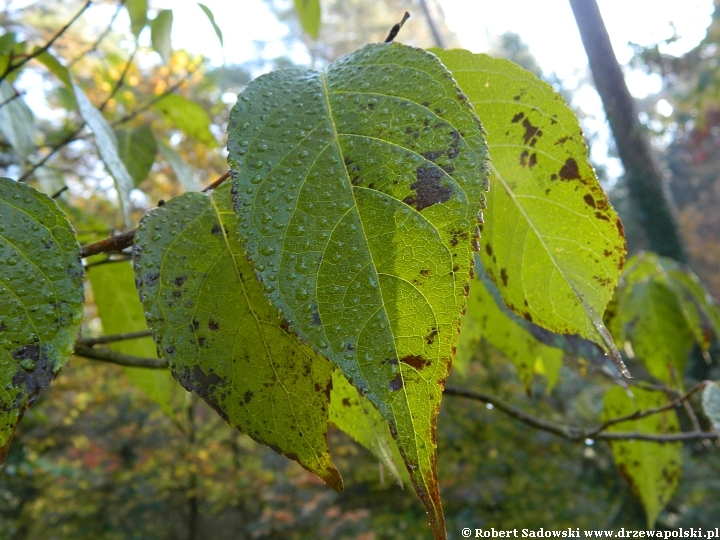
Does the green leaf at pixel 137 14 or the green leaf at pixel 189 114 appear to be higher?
the green leaf at pixel 137 14

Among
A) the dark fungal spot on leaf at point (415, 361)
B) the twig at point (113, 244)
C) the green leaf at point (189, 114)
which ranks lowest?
the dark fungal spot on leaf at point (415, 361)

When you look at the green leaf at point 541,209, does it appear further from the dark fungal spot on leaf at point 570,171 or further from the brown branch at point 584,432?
the brown branch at point 584,432

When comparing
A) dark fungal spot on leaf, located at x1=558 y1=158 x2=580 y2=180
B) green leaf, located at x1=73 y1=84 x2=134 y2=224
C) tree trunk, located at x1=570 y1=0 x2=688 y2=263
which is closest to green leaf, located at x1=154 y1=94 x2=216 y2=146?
green leaf, located at x1=73 y1=84 x2=134 y2=224

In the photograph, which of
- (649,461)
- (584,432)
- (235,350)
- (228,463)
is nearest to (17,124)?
(235,350)

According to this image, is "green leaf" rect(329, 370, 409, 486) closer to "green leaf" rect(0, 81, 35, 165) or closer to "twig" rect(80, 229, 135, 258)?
"twig" rect(80, 229, 135, 258)

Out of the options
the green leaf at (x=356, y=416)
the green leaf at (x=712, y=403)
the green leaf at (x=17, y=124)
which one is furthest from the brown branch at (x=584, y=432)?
the green leaf at (x=17, y=124)

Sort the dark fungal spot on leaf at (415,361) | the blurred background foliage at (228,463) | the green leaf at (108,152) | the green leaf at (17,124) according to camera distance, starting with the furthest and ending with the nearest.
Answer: the blurred background foliage at (228,463) < the green leaf at (17,124) < the green leaf at (108,152) < the dark fungal spot on leaf at (415,361)

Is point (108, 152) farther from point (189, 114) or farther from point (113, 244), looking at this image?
point (189, 114)
